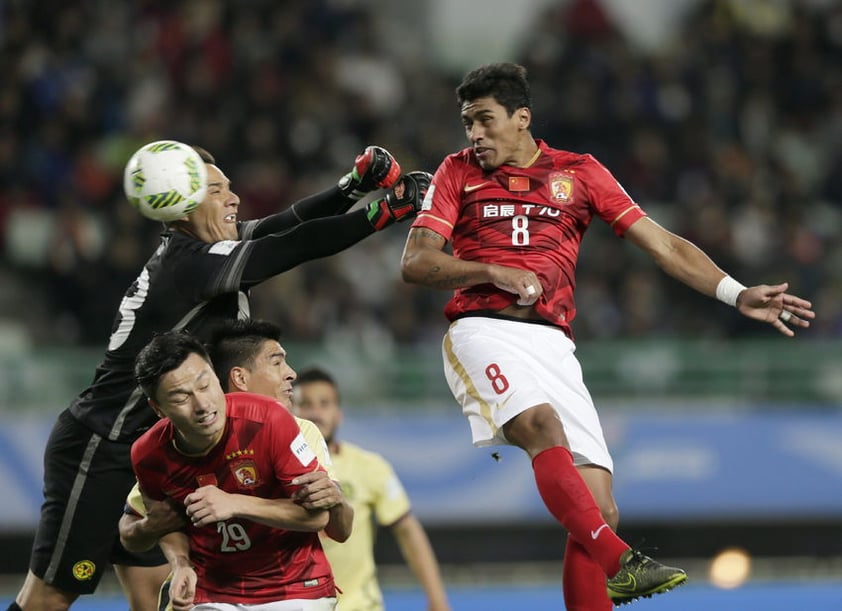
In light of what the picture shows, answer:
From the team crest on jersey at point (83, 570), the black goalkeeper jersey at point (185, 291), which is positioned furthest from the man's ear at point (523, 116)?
the team crest on jersey at point (83, 570)

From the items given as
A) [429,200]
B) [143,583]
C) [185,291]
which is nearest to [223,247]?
[185,291]

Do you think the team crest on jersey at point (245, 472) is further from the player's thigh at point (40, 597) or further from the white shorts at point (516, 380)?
the player's thigh at point (40, 597)

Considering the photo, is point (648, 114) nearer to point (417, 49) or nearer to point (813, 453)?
point (417, 49)

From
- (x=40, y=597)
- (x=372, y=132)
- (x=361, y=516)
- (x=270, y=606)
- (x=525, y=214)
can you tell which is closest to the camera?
(x=270, y=606)

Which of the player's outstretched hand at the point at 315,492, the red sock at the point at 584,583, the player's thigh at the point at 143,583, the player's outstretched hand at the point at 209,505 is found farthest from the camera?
the player's thigh at the point at 143,583

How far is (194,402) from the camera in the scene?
4.64 meters

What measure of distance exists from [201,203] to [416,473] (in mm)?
5383

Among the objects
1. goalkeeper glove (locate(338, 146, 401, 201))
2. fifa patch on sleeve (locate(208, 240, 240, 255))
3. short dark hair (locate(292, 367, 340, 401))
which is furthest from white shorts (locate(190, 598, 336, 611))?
short dark hair (locate(292, 367, 340, 401))

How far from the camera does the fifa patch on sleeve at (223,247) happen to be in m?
5.30

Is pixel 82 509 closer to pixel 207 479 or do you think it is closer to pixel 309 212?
pixel 207 479

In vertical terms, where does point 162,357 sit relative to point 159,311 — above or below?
below

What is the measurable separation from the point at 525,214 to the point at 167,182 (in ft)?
4.53

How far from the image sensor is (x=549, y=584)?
34.6 ft

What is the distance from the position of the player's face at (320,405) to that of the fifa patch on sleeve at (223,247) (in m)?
1.71
